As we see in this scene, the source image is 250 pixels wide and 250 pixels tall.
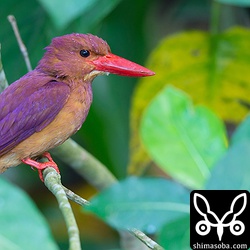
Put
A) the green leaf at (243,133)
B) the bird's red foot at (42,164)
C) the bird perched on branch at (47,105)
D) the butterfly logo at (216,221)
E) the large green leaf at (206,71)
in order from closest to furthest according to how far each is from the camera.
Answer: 1. the butterfly logo at (216,221)
2. the green leaf at (243,133)
3. the bird's red foot at (42,164)
4. the bird perched on branch at (47,105)
5. the large green leaf at (206,71)

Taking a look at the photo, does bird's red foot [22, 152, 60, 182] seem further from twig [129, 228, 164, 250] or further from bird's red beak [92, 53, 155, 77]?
twig [129, 228, 164, 250]

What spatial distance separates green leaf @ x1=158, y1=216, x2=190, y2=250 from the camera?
6.38 feet

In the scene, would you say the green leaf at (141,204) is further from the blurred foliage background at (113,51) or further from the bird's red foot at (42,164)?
the blurred foliage background at (113,51)

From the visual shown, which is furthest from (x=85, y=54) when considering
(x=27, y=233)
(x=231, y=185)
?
(x=27, y=233)

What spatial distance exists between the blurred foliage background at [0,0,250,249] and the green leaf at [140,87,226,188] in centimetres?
51

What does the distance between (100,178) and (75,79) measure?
360 mm

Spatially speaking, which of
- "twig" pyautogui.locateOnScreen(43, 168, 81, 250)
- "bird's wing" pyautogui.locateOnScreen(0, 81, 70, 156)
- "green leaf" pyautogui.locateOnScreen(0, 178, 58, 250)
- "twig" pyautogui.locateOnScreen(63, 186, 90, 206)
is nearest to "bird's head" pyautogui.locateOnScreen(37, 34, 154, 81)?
"bird's wing" pyautogui.locateOnScreen(0, 81, 70, 156)

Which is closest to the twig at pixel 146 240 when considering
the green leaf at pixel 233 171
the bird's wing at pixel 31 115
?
the green leaf at pixel 233 171

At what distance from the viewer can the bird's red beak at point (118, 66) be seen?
2.42 meters

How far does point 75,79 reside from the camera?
99.6 inches

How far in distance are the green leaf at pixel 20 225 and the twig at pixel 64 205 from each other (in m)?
0.07

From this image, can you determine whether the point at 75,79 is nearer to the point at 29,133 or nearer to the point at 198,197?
the point at 29,133

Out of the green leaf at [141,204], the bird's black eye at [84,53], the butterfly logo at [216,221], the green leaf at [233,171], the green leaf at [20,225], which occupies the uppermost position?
the bird's black eye at [84,53]

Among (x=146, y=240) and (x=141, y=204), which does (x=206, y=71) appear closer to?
(x=141, y=204)
